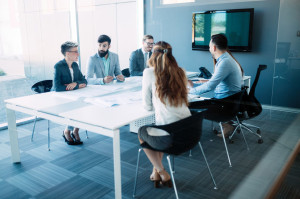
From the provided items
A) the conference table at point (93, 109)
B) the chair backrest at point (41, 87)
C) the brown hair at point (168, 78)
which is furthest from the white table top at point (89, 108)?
the chair backrest at point (41, 87)

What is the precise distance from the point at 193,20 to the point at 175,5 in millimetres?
474

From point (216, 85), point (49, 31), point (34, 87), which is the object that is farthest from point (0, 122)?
point (216, 85)

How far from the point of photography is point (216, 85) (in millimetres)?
2969

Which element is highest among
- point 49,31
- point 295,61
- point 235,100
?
point 49,31

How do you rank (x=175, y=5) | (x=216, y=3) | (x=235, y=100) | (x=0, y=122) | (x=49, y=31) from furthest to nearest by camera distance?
(x=175, y=5) → (x=216, y=3) → (x=49, y=31) → (x=0, y=122) → (x=235, y=100)

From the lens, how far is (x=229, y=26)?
4.80 meters

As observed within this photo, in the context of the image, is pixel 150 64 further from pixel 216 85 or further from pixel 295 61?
pixel 295 61

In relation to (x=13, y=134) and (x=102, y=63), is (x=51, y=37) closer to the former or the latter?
(x=102, y=63)

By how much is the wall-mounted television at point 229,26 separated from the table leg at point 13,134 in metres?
3.53

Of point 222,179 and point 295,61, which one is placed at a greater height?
point 295,61

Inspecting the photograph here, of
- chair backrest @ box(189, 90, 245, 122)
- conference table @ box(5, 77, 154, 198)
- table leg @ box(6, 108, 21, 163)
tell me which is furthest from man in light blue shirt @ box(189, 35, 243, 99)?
table leg @ box(6, 108, 21, 163)

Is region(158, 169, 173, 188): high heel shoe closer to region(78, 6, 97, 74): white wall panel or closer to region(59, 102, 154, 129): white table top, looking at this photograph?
region(59, 102, 154, 129): white table top

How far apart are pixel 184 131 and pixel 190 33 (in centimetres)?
375

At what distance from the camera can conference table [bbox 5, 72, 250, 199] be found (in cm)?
199
